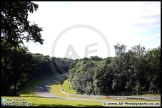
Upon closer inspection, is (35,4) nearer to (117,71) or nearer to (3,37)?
(3,37)

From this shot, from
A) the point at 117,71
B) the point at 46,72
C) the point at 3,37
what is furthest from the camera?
the point at 46,72

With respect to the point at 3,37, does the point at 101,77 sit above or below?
below

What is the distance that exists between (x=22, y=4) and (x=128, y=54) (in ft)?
206

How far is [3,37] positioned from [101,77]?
57456 millimetres

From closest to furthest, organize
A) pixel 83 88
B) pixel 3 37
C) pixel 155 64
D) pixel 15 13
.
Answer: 1. pixel 15 13
2. pixel 3 37
3. pixel 155 64
4. pixel 83 88

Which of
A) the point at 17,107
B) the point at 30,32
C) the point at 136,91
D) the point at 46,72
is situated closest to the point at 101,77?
the point at 136,91

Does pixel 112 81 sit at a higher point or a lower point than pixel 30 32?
lower

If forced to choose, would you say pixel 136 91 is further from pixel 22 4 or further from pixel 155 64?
pixel 22 4

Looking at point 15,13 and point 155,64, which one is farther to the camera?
point 155,64

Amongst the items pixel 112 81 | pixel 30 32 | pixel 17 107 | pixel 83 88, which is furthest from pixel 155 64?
pixel 17 107

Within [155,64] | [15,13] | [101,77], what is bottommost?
[101,77]

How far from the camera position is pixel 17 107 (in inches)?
741

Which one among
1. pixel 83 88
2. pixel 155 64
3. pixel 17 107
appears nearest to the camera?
pixel 17 107

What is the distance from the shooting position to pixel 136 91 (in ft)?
244
